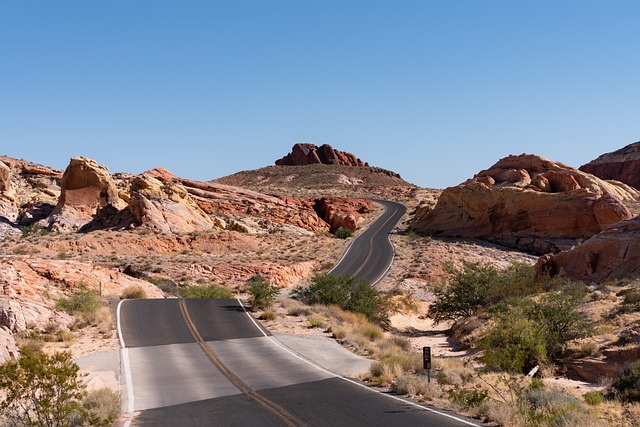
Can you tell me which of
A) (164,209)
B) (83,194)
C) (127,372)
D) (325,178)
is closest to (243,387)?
(127,372)

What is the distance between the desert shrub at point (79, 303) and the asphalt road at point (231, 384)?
1346 mm

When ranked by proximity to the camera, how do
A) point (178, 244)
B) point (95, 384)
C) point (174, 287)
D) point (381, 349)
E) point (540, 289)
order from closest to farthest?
1. point (95, 384)
2. point (381, 349)
3. point (540, 289)
4. point (174, 287)
5. point (178, 244)

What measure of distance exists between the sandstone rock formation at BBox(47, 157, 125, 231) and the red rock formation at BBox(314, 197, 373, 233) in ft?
92.4

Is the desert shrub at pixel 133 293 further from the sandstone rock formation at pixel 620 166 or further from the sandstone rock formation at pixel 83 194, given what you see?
the sandstone rock formation at pixel 620 166

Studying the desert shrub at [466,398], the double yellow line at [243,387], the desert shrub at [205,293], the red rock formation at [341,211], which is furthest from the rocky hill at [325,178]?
the desert shrub at [466,398]

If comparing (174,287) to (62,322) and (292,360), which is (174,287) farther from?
(292,360)

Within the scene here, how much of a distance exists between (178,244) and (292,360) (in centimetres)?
3582

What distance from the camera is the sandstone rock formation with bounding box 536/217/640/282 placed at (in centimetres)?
2986

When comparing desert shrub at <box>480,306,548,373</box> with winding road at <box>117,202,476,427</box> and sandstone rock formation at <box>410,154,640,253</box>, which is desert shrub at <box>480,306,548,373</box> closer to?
winding road at <box>117,202,476,427</box>

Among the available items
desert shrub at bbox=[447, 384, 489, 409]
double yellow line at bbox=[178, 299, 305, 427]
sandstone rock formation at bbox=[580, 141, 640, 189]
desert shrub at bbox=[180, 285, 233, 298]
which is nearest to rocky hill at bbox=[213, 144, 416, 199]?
sandstone rock formation at bbox=[580, 141, 640, 189]

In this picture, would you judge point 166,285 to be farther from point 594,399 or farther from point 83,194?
point 594,399

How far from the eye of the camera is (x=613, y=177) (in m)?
140

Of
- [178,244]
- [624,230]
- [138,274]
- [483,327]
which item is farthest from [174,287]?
[624,230]

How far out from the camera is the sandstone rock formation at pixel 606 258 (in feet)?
98.0
